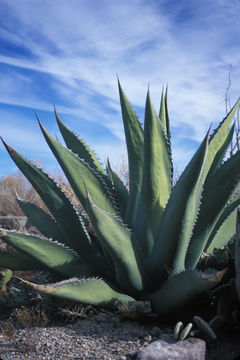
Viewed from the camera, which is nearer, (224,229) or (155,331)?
(155,331)

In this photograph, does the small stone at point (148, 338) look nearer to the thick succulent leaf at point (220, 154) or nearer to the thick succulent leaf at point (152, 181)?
the thick succulent leaf at point (152, 181)

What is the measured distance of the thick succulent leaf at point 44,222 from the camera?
3.33m

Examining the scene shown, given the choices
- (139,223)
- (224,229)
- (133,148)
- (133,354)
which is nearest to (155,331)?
(133,354)

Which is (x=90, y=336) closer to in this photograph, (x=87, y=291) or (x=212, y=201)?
(x=87, y=291)

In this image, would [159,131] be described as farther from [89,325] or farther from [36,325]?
[36,325]

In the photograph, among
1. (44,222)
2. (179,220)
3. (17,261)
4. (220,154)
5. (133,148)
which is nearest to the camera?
(179,220)

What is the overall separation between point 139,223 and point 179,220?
368 millimetres

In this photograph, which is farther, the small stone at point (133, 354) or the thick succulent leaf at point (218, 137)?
the thick succulent leaf at point (218, 137)

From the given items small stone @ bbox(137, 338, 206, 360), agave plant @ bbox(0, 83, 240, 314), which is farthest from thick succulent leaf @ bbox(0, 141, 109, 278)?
small stone @ bbox(137, 338, 206, 360)

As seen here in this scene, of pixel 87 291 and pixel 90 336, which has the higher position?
pixel 87 291

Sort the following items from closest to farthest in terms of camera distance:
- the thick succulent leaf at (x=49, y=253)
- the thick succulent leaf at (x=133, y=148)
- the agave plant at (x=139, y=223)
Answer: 1. the agave plant at (x=139, y=223)
2. the thick succulent leaf at (x=49, y=253)
3. the thick succulent leaf at (x=133, y=148)

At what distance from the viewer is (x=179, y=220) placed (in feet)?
8.42

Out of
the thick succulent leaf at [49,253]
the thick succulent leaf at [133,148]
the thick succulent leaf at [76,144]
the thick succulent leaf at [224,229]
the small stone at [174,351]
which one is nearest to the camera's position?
the small stone at [174,351]

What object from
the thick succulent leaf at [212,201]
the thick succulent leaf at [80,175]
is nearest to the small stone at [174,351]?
the thick succulent leaf at [212,201]
